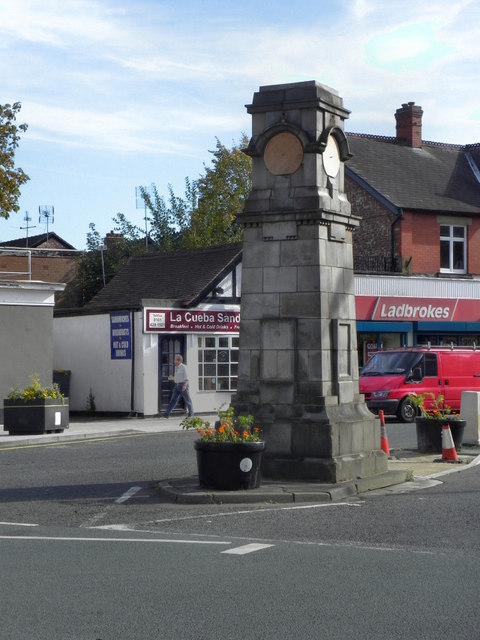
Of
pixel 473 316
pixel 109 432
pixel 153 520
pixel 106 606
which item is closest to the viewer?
pixel 106 606

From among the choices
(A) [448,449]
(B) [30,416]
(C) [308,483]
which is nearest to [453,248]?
(B) [30,416]

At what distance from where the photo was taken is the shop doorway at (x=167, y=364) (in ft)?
96.6

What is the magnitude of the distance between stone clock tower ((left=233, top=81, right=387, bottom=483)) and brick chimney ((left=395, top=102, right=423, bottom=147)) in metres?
29.1

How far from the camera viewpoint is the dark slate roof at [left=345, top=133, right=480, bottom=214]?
127 feet

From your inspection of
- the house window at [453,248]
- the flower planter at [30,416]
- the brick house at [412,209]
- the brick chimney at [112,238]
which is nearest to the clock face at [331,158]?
the flower planter at [30,416]

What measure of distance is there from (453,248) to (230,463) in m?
28.8

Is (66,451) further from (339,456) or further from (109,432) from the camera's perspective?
(339,456)

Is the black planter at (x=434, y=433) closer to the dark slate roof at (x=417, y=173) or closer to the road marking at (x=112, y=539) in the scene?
the road marking at (x=112, y=539)

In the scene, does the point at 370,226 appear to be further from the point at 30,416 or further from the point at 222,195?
the point at 30,416

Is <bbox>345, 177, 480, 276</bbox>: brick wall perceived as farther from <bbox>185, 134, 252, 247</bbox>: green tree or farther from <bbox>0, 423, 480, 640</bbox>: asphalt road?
<bbox>0, 423, 480, 640</bbox>: asphalt road

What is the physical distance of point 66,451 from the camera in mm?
19344

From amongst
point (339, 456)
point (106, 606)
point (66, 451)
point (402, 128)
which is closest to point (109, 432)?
point (66, 451)

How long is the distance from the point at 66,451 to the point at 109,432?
4.51 metres

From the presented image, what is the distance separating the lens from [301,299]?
13.7 metres
